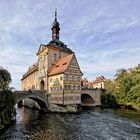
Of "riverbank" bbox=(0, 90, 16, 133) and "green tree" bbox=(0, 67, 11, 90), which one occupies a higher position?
"green tree" bbox=(0, 67, 11, 90)

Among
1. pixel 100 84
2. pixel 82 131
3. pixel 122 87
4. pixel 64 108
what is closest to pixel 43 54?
pixel 64 108

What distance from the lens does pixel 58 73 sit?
40.4m

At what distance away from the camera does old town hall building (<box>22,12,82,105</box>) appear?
39.9 metres

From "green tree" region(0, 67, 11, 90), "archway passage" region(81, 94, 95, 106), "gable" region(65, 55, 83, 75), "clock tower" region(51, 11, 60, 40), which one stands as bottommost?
"archway passage" region(81, 94, 95, 106)

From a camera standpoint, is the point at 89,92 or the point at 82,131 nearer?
the point at 82,131

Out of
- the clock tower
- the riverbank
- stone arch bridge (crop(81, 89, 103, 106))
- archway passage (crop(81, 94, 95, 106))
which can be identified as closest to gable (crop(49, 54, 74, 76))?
the clock tower

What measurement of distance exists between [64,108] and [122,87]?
722 inches

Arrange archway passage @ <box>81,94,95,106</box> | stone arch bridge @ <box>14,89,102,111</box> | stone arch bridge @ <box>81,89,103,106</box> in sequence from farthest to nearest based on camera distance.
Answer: archway passage @ <box>81,94,95,106</box> < stone arch bridge @ <box>81,89,103,106</box> < stone arch bridge @ <box>14,89,102,111</box>

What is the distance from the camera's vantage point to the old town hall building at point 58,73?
3988 centimetres

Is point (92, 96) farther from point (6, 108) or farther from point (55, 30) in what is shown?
point (6, 108)

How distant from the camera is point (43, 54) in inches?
1859

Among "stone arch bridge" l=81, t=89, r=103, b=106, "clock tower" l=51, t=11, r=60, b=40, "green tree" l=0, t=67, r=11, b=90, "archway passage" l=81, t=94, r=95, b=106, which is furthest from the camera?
"archway passage" l=81, t=94, r=95, b=106

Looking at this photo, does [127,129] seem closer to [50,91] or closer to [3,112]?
[3,112]

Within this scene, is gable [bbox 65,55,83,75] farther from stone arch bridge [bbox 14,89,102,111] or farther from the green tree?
the green tree
